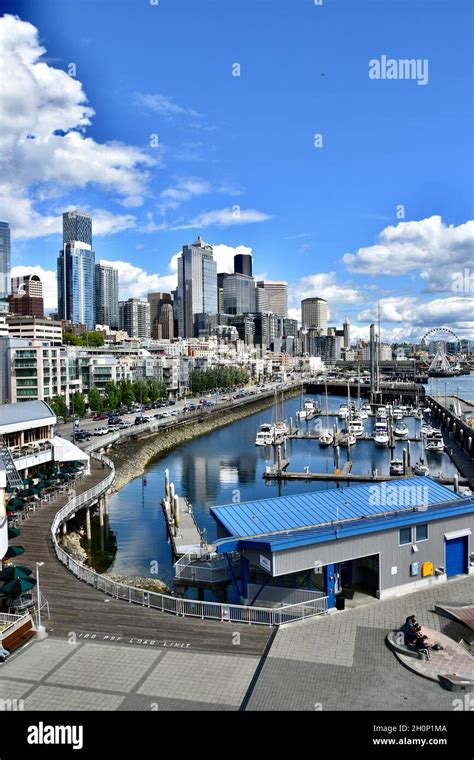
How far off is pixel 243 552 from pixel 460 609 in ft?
21.8

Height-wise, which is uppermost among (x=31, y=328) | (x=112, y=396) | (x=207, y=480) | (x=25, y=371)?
(x=31, y=328)

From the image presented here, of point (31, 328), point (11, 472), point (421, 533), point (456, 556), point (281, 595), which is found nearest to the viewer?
point (281, 595)

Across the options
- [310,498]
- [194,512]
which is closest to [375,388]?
[194,512]

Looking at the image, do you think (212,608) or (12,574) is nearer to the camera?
(212,608)

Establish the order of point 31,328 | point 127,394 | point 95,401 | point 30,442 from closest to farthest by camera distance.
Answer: point 30,442
point 95,401
point 127,394
point 31,328

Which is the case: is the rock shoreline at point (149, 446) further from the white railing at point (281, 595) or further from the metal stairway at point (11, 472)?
the white railing at point (281, 595)

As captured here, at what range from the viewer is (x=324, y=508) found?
21.2m

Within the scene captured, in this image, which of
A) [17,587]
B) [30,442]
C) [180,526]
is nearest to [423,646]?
[17,587]

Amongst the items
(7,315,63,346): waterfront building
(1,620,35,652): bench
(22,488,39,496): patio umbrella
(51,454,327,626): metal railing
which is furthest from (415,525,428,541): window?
(7,315,63,346): waterfront building

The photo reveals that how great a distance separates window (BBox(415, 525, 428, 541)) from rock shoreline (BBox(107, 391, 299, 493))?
98.7ft

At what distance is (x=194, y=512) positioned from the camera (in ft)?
134

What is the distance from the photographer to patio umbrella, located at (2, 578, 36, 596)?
17.9 metres

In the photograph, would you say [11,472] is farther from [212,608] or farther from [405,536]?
[405,536]

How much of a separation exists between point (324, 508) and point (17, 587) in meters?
10.5
